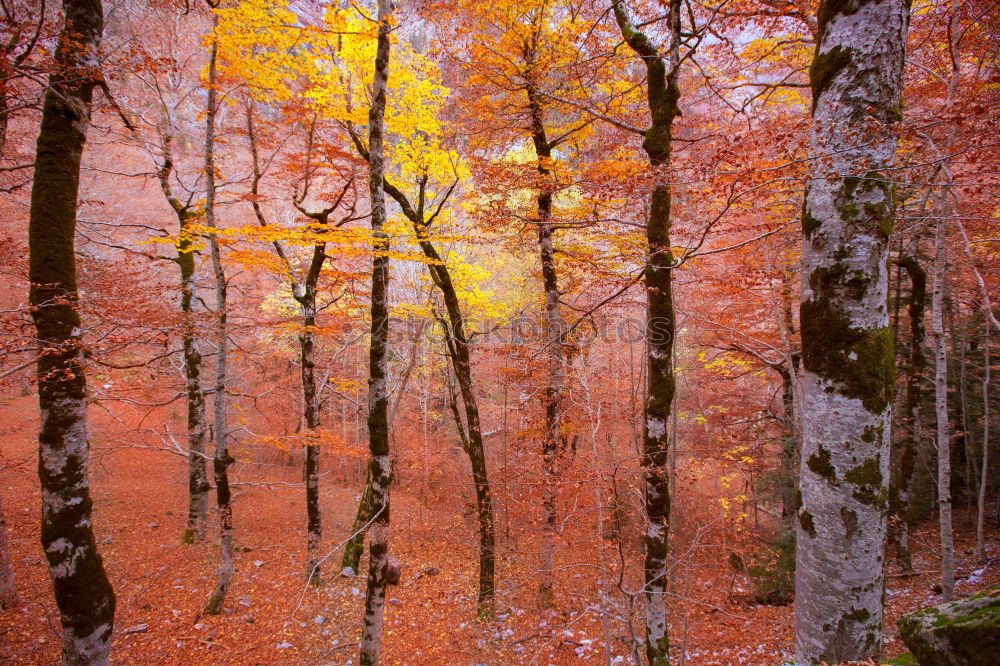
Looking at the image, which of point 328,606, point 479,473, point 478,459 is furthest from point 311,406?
point 328,606

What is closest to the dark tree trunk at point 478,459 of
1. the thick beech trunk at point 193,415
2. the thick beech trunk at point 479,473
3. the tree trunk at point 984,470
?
the thick beech trunk at point 479,473

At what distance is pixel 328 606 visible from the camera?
945 cm

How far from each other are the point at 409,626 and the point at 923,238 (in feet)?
47.7

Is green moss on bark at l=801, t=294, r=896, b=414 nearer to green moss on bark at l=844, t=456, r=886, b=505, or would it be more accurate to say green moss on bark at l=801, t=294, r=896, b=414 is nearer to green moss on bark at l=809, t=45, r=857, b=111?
green moss on bark at l=844, t=456, r=886, b=505

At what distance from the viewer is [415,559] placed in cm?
1238

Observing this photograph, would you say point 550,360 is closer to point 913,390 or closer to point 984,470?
point 913,390

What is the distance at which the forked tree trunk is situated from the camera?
439 centimetres

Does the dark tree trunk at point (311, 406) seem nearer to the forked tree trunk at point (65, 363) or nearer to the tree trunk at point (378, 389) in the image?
the tree trunk at point (378, 389)

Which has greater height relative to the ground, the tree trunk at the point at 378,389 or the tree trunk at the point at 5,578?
the tree trunk at the point at 378,389

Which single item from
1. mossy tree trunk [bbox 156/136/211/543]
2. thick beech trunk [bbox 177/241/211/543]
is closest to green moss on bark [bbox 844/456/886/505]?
mossy tree trunk [bbox 156/136/211/543]

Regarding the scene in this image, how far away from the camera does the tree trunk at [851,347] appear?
258 cm

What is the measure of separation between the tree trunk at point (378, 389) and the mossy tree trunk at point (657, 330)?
317cm

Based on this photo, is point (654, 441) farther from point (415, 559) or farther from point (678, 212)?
point (415, 559)

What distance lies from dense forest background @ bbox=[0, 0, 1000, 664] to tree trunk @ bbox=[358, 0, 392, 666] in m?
0.05
